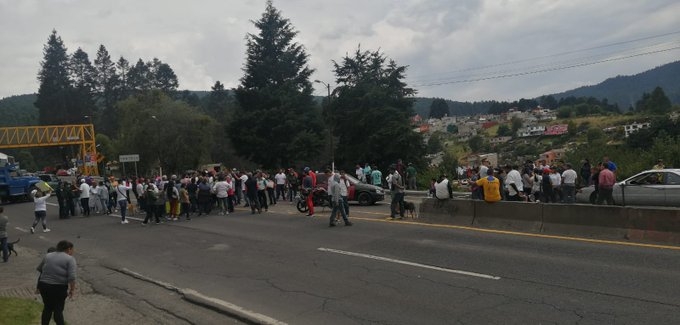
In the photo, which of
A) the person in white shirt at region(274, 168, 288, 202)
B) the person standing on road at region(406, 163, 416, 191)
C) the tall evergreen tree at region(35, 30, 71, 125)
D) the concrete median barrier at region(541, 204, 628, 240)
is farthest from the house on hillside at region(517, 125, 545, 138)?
the concrete median barrier at region(541, 204, 628, 240)

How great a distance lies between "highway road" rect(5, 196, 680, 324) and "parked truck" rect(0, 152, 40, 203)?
22.3 m

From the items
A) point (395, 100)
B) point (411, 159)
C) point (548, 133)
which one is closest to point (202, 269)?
point (411, 159)

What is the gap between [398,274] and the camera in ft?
31.2

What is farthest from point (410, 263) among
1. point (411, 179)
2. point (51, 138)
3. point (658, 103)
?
point (658, 103)

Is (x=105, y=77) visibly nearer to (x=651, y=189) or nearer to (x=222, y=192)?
(x=222, y=192)

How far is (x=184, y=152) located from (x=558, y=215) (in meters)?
50.0

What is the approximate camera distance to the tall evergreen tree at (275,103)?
44.5 metres

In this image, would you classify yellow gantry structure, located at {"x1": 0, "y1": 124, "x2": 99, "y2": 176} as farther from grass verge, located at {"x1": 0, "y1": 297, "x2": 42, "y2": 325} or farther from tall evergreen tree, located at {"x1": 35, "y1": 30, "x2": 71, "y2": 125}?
grass verge, located at {"x1": 0, "y1": 297, "x2": 42, "y2": 325}

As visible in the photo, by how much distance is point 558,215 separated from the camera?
499 inches

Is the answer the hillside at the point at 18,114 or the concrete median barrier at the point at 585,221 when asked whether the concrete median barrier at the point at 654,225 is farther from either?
the hillside at the point at 18,114

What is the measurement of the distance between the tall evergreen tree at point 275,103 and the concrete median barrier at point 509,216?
30498 mm

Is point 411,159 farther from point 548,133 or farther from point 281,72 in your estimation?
point 548,133

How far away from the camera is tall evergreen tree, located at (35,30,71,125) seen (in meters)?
83.6

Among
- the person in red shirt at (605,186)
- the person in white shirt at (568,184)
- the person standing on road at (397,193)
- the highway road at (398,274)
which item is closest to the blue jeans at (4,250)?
the highway road at (398,274)
